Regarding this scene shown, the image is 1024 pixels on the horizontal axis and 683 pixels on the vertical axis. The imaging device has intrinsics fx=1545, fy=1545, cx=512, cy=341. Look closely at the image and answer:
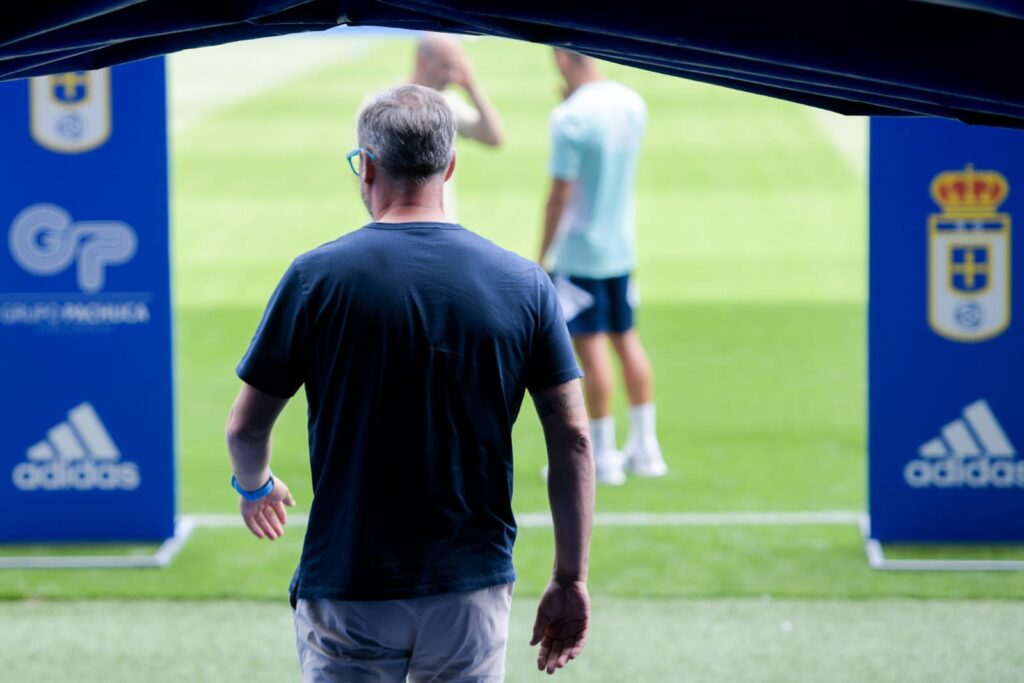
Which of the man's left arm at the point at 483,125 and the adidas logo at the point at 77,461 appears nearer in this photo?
the adidas logo at the point at 77,461

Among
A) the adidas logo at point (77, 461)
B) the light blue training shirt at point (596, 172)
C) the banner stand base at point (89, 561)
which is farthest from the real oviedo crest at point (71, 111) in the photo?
the light blue training shirt at point (596, 172)

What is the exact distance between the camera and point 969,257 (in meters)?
6.52

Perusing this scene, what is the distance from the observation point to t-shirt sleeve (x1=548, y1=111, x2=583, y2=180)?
773 cm

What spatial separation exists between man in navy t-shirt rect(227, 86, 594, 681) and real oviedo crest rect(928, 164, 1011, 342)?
355cm

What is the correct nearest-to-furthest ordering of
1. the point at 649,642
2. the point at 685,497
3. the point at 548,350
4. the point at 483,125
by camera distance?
the point at 548,350
the point at 649,642
the point at 685,497
the point at 483,125

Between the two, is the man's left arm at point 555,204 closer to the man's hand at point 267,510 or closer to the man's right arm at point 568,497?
the man's hand at point 267,510

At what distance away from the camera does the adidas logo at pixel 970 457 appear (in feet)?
21.7

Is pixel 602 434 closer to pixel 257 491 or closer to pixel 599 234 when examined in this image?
pixel 599 234

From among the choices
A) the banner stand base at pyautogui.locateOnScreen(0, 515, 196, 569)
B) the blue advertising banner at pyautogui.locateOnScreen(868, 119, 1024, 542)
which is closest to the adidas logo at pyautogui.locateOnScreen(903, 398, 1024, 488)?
the blue advertising banner at pyautogui.locateOnScreen(868, 119, 1024, 542)

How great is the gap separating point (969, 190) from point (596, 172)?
2.05m

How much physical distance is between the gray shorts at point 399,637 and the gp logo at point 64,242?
11.7ft

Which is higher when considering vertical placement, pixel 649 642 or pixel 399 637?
pixel 399 637

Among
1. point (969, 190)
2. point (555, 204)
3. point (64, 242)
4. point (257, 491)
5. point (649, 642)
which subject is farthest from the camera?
point (555, 204)

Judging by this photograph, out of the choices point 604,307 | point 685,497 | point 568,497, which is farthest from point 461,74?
point 568,497
